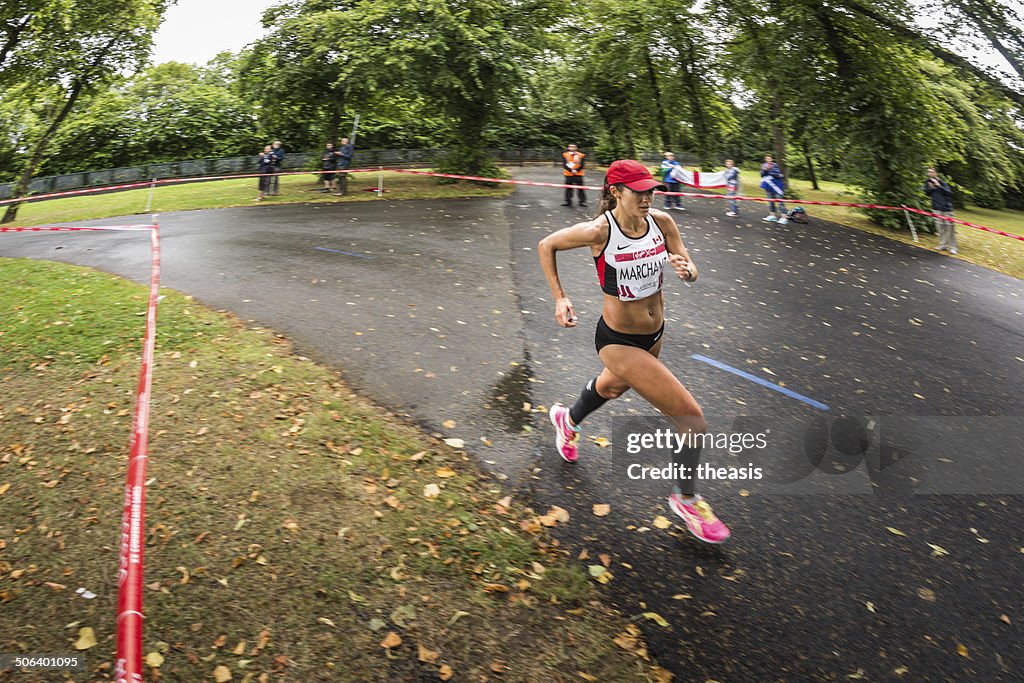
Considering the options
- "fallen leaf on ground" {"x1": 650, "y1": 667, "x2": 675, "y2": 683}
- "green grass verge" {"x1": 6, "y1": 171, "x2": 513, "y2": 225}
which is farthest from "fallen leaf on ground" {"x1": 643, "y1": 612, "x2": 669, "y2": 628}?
"green grass verge" {"x1": 6, "y1": 171, "x2": 513, "y2": 225}

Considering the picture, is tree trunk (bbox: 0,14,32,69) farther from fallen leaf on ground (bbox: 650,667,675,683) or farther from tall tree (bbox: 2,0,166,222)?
fallen leaf on ground (bbox: 650,667,675,683)

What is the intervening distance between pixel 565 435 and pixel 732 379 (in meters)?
2.66

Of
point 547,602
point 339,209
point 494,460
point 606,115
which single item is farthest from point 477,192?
point 547,602

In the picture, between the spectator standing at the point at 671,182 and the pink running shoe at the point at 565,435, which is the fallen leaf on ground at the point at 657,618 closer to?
the pink running shoe at the point at 565,435

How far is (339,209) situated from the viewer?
1803cm

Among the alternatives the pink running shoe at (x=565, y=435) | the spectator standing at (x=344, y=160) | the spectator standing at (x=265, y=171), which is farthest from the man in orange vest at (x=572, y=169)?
the pink running shoe at (x=565, y=435)

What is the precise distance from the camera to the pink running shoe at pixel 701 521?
14.5 feet

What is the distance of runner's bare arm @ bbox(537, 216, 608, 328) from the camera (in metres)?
4.31

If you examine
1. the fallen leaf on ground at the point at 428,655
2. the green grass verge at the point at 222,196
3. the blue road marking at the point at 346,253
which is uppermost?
the green grass verge at the point at 222,196

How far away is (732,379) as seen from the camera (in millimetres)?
7047

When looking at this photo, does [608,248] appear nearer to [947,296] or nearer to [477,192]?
[947,296]

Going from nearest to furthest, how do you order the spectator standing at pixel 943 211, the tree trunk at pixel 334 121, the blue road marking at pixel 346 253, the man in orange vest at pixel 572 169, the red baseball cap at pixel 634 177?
the red baseball cap at pixel 634 177, the blue road marking at pixel 346 253, the spectator standing at pixel 943 211, the man in orange vest at pixel 572 169, the tree trunk at pixel 334 121

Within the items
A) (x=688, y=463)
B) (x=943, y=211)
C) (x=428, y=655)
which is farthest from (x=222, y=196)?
(x=428, y=655)

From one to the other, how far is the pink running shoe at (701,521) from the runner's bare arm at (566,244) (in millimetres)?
1483
